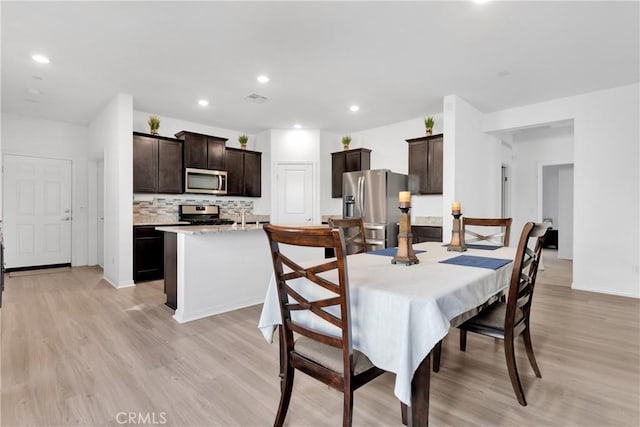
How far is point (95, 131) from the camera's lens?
5484 mm

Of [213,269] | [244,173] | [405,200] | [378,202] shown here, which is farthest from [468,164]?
[244,173]

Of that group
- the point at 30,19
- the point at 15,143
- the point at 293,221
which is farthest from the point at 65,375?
the point at 15,143

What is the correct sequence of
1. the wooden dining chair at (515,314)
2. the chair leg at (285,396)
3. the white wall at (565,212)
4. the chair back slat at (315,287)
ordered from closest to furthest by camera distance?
the chair back slat at (315,287) → the chair leg at (285,396) → the wooden dining chair at (515,314) → the white wall at (565,212)

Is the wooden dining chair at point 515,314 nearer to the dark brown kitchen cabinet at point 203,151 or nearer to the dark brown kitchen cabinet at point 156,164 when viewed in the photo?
the dark brown kitchen cabinet at point 156,164

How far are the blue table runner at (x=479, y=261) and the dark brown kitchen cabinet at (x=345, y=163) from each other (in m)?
4.18

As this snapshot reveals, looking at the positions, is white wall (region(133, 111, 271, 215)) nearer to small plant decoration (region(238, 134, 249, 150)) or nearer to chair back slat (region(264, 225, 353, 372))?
small plant decoration (region(238, 134, 249, 150))

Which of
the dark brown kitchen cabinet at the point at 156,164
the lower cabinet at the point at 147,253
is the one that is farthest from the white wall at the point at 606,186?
the lower cabinet at the point at 147,253

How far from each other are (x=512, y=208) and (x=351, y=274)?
625cm

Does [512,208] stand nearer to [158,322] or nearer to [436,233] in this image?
[436,233]

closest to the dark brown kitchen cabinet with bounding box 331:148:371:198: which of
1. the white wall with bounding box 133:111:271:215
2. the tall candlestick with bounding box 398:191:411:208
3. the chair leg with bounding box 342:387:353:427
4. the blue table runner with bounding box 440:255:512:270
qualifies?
the white wall with bounding box 133:111:271:215

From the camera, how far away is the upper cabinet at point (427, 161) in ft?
16.5

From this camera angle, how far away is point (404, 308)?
1.21m

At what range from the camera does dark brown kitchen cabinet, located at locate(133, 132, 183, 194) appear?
16.0ft

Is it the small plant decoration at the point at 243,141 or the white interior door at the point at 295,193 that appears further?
the small plant decoration at the point at 243,141
